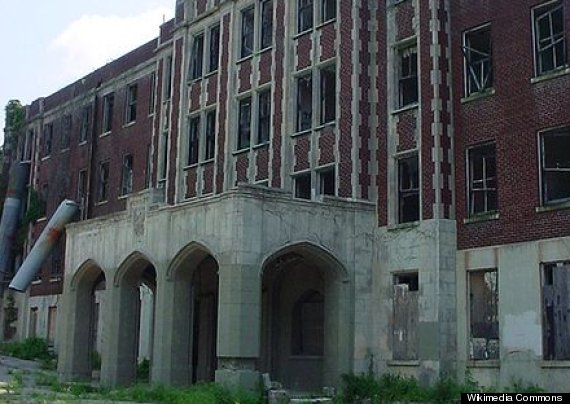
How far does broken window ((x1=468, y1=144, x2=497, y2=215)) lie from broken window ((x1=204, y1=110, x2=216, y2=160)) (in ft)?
38.4

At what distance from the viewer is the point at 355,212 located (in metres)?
25.5

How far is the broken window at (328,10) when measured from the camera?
93.6ft

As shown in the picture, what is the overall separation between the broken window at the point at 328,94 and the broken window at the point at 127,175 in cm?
1524

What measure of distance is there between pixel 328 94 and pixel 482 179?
6.51 m

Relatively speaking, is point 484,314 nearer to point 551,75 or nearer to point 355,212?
point 355,212

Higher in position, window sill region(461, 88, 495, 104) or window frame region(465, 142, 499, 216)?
window sill region(461, 88, 495, 104)

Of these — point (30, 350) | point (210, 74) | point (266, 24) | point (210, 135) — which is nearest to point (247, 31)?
point (266, 24)

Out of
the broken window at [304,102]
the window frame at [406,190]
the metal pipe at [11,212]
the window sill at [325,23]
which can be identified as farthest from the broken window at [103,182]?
the window frame at [406,190]

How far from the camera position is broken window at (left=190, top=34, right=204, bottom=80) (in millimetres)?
34250

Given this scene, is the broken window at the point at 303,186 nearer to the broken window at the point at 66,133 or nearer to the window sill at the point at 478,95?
the window sill at the point at 478,95

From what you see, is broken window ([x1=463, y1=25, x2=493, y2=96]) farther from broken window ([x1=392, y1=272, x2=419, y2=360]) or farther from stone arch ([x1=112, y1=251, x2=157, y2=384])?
stone arch ([x1=112, y1=251, x2=157, y2=384])

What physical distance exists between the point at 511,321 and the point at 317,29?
11683 millimetres

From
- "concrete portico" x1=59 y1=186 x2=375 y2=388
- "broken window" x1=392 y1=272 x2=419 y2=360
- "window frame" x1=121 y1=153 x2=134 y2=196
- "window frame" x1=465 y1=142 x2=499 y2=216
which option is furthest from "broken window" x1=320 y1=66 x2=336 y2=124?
"window frame" x1=121 y1=153 x2=134 y2=196

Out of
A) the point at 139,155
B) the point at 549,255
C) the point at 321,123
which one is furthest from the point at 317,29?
the point at 139,155
